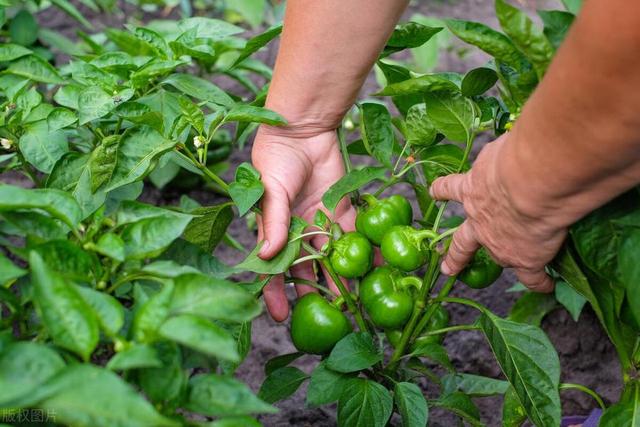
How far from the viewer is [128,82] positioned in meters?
1.44

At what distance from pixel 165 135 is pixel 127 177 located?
0.12m

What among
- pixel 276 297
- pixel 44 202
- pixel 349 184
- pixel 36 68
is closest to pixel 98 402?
pixel 44 202

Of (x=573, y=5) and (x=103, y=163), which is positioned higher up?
(x=573, y=5)

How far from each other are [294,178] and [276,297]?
0.24m

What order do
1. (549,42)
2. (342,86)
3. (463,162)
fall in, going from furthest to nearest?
(342,86), (463,162), (549,42)

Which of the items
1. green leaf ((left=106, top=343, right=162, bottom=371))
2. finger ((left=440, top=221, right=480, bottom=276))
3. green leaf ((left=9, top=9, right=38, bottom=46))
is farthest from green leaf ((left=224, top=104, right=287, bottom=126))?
green leaf ((left=9, top=9, right=38, bottom=46))

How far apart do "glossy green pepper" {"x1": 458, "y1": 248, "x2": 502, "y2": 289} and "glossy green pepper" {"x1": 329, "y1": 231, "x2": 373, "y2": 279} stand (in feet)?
0.58

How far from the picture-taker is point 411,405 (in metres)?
1.29

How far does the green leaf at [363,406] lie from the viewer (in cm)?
127

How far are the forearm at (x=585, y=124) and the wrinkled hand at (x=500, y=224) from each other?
0.08 feet

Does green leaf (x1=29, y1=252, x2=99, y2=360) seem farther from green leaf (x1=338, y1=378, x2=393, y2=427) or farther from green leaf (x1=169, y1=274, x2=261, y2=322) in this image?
green leaf (x1=338, y1=378, x2=393, y2=427)

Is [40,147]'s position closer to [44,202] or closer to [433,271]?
[44,202]

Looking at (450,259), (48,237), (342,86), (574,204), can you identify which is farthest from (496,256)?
(48,237)

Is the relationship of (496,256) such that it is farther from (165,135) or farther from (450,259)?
(165,135)
